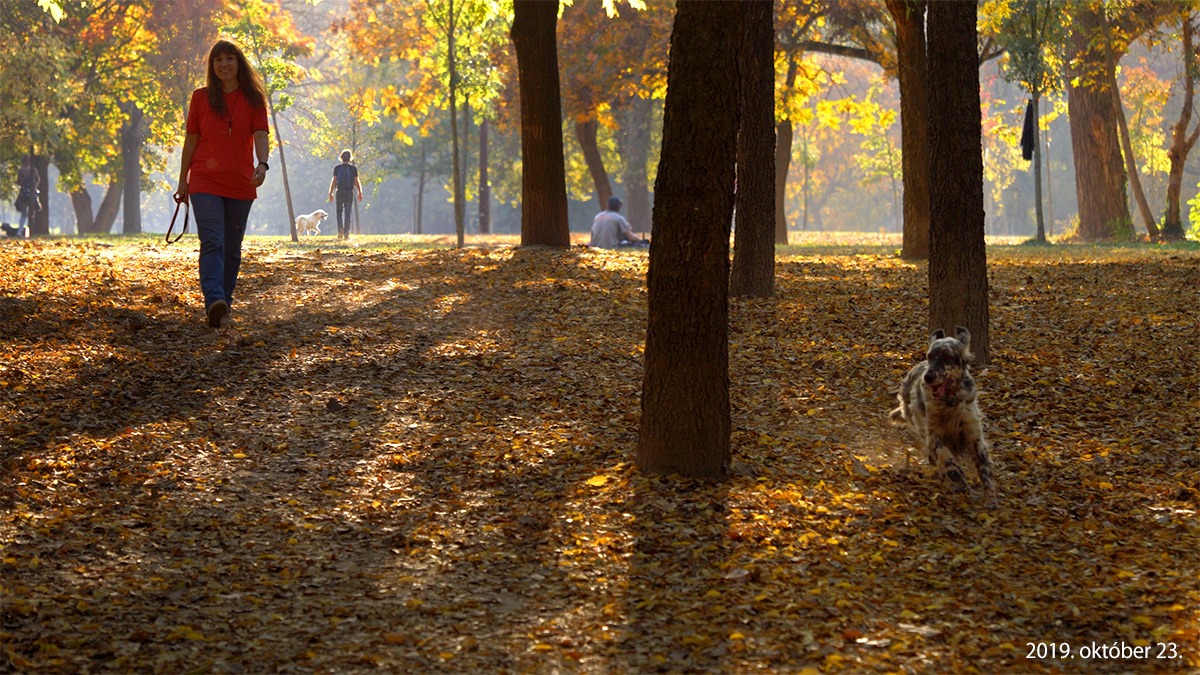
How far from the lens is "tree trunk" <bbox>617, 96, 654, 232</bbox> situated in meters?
43.5

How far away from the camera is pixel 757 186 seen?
13.0 meters

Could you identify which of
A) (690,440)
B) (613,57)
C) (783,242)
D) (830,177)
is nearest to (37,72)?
(613,57)

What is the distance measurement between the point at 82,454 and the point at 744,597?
4427 mm

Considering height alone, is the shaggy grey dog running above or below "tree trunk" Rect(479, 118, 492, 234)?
below

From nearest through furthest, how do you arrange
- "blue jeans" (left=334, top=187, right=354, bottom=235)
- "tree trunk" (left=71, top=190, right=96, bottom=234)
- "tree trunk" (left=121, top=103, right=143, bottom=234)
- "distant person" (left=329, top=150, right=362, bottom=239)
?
"distant person" (left=329, top=150, right=362, bottom=239), "blue jeans" (left=334, top=187, right=354, bottom=235), "tree trunk" (left=121, top=103, right=143, bottom=234), "tree trunk" (left=71, top=190, right=96, bottom=234)

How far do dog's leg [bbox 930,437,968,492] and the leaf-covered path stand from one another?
148 mm

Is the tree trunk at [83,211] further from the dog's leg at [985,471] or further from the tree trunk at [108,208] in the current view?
the dog's leg at [985,471]

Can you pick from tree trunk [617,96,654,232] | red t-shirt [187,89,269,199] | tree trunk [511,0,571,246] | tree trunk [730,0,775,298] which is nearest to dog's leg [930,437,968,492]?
tree trunk [730,0,775,298]

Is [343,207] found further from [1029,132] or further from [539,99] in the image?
[1029,132]

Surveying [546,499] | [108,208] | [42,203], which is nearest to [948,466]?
[546,499]

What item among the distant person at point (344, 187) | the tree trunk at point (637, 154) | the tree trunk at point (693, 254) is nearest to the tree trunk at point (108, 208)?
the distant person at point (344, 187)

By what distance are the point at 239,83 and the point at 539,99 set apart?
6293mm

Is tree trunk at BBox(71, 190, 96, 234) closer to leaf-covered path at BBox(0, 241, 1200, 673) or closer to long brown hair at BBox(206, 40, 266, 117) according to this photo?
leaf-covered path at BBox(0, 241, 1200, 673)

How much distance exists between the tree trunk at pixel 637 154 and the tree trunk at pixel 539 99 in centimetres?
2606
